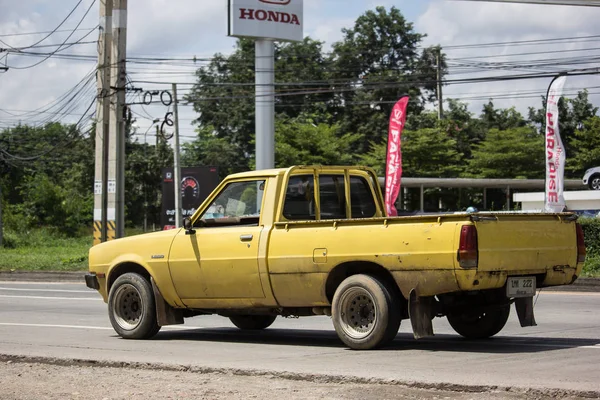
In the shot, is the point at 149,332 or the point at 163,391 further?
the point at 149,332

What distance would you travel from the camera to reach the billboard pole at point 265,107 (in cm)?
3878

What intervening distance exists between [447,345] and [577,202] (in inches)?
1235

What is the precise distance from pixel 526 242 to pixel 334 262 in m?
1.95

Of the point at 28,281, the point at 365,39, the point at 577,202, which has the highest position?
the point at 365,39

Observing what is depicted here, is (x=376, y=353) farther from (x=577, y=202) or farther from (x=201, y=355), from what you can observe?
(x=577, y=202)

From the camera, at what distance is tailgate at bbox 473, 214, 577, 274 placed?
9.16 meters

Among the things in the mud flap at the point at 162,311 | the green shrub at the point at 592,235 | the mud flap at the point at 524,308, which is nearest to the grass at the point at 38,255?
A: the green shrub at the point at 592,235

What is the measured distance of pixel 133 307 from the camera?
11828mm

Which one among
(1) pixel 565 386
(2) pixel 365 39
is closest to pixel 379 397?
(1) pixel 565 386

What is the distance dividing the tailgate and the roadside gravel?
214cm

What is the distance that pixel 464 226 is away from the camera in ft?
29.6

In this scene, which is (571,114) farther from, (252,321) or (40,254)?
(252,321)

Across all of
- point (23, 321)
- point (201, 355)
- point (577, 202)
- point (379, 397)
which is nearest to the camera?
point (379, 397)

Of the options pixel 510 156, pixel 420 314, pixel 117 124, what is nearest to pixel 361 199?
pixel 420 314
